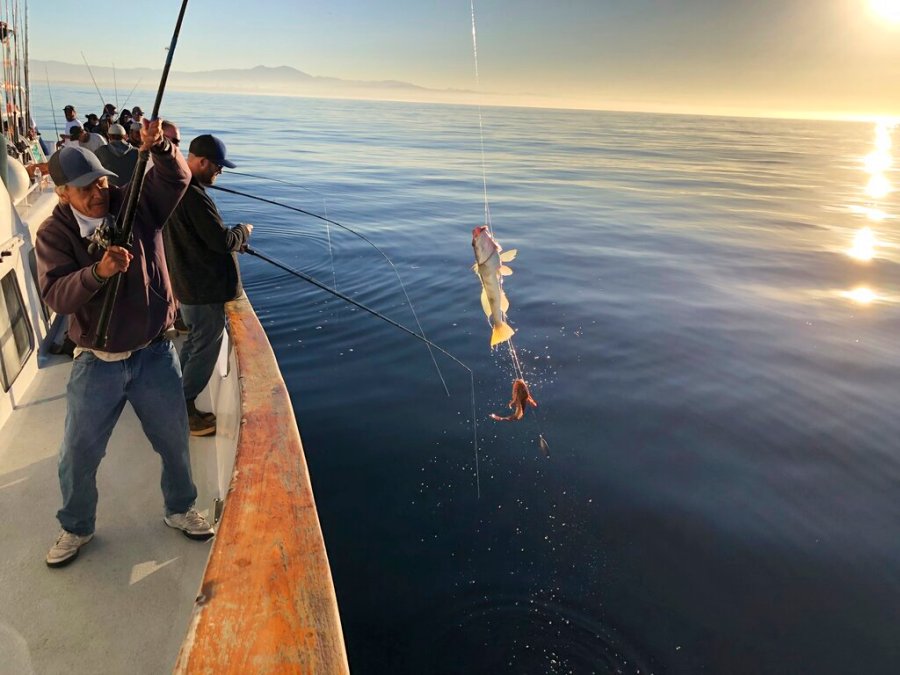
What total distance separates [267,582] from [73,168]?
212cm

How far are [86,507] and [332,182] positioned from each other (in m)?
22.7

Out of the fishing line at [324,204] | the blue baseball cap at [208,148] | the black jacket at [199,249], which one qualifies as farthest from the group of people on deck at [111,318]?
the fishing line at [324,204]

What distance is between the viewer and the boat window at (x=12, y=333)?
4367mm

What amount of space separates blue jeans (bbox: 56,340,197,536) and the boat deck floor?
24 centimetres

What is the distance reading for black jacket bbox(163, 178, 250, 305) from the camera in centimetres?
396

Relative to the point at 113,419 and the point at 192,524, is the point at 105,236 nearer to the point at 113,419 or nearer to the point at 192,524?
the point at 113,419

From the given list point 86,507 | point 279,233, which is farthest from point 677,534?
point 279,233

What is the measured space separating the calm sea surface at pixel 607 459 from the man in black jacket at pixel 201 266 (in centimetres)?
161

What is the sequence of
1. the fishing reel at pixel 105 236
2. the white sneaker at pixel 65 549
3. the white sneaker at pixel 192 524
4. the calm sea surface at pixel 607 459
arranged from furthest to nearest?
1. the calm sea surface at pixel 607 459
2. the white sneaker at pixel 192 524
3. the white sneaker at pixel 65 549
4. the fishing reel at pixel 105 236

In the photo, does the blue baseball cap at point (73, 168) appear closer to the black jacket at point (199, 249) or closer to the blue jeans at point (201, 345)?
the black jacket at point (199, 249)

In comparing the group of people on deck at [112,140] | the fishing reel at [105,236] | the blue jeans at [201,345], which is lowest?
the blue jeans at [201,345]

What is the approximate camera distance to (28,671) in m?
2.41

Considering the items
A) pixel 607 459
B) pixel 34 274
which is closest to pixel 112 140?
pixel 34 274

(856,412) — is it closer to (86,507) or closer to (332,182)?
(86,507)
